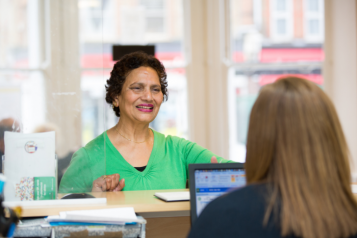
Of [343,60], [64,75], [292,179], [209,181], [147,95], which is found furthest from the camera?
[343,60]

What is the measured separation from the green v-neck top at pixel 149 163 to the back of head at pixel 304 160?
882mm

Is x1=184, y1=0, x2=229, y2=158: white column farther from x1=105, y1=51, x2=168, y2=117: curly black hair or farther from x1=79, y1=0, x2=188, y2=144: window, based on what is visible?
x1=105, y1=51, x2=168, y2=117: curly black hair

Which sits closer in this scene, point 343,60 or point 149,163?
point 149,163

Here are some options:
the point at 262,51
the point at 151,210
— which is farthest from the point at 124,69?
the point at 262,51

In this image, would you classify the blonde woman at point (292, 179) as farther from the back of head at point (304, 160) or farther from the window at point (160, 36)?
the window at point (160, 36)

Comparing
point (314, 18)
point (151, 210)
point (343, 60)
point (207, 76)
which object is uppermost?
point (314, 18)

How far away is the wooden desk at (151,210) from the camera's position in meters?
1.37

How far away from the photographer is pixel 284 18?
14.7ft

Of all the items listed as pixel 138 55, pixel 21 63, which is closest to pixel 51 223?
pixel 21 63

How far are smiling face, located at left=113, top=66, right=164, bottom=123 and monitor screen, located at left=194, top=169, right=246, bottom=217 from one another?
3.18 feet

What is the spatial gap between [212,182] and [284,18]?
3666 mm

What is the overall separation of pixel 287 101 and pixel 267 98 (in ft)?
0.16

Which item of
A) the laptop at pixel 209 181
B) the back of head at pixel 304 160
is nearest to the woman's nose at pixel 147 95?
the laptop at pixel 209 181

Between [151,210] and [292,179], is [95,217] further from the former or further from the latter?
[292,179]
